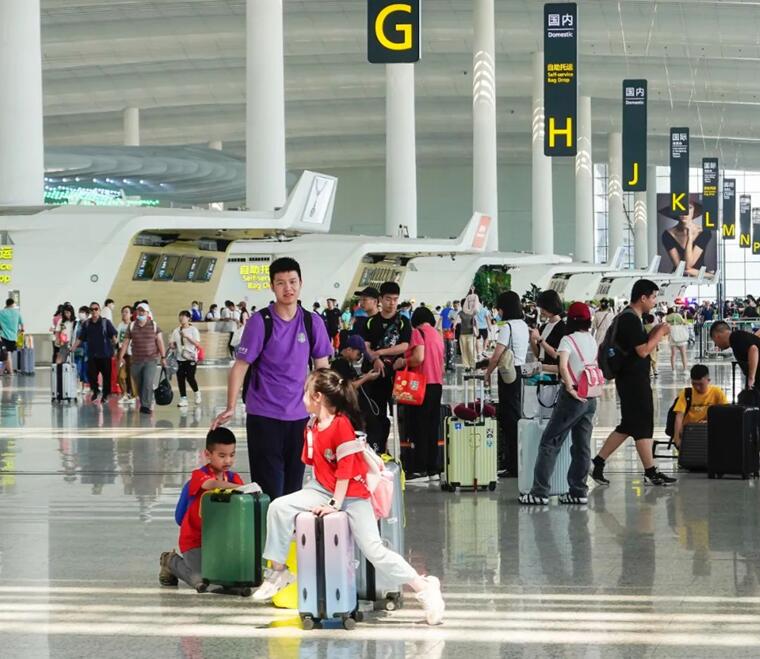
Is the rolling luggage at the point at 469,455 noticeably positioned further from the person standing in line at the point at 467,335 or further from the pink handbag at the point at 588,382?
the person standing in line at the point at 467,335

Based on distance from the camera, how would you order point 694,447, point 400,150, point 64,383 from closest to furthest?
point 694,447
point 64,383
point 400,150

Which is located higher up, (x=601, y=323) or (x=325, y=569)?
(x=601, y=323)

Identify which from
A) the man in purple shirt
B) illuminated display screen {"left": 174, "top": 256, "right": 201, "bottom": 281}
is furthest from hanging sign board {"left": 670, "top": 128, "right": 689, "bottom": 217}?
the man in purple shirt

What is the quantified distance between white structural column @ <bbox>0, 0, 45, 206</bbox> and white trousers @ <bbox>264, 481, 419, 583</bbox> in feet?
76.9

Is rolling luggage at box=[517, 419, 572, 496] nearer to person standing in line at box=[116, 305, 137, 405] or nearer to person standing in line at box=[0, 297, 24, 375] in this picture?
person standing in line at box=[116, 305, 137, 405]

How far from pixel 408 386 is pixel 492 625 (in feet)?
16.1

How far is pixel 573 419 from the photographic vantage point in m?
10.0

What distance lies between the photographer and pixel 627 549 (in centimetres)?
795

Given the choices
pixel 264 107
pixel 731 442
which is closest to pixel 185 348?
pixel 731 442

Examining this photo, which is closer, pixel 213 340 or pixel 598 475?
pixel 598 475

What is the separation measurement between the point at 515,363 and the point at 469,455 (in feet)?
3.26

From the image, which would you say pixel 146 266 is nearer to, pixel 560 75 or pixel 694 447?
pixel 560 75

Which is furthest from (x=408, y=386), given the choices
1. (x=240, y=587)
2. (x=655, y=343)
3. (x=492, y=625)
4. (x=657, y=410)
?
(x=657, y=410)

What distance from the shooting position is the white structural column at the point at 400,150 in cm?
4803
